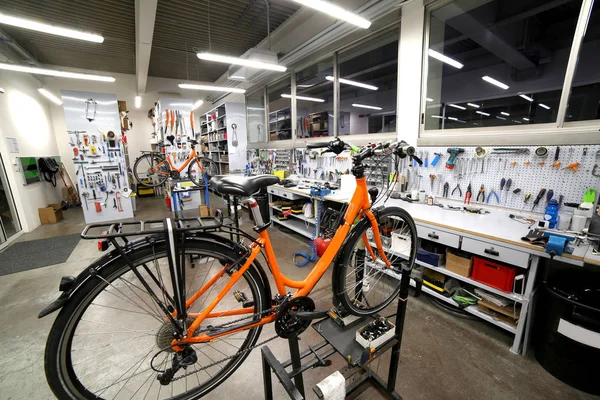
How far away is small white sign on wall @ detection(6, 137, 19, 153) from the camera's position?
13.5 ft

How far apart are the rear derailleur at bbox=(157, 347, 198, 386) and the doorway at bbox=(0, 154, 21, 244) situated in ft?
15.9

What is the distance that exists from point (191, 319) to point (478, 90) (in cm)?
615

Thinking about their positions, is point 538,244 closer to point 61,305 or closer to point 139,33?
point 61,305

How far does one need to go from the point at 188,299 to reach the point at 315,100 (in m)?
4.43

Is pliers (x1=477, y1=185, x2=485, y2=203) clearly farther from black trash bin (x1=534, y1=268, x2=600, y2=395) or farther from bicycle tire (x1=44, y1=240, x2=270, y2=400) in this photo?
bicycle tire (x1=44, y1=240, x2=270, y2=400)

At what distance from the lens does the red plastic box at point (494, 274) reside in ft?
5.20

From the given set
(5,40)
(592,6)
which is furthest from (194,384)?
(5,40)

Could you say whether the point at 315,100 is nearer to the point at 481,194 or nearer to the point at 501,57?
the point at 501,57

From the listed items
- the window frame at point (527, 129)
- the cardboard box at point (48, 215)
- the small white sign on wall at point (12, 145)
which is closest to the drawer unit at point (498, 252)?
the window frame at point (527, 129)

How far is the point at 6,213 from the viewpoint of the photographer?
4.04 metres

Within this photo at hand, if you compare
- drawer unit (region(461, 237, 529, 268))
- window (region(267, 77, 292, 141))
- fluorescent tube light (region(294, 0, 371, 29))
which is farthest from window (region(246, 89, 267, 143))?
drawer unit (region(461, 237, 529, 268))

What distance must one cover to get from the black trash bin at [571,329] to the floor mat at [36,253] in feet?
16.3

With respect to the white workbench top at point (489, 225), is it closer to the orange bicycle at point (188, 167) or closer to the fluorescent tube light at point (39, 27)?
the orange bicycle at point (188, 167)

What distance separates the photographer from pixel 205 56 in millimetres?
3410
